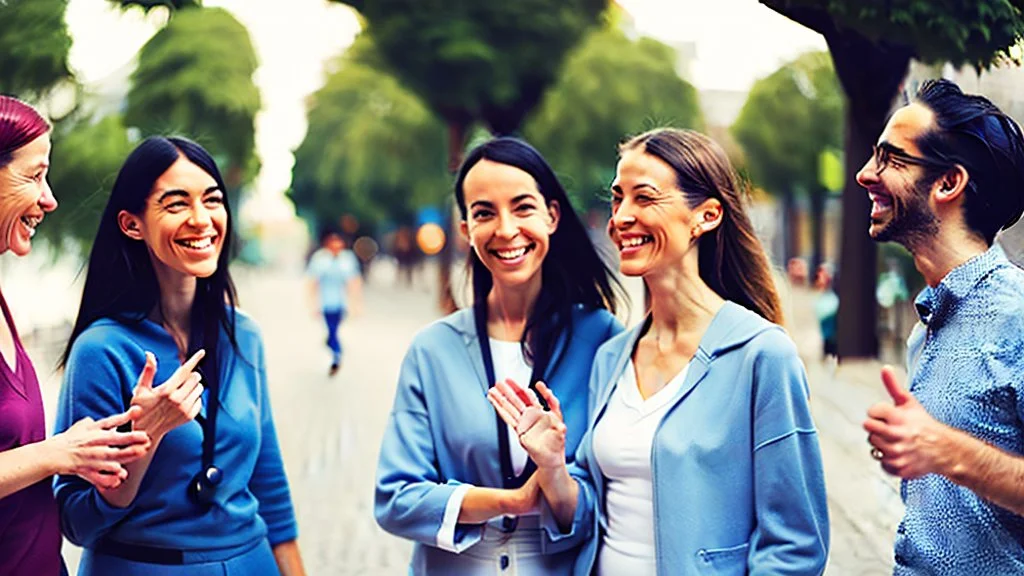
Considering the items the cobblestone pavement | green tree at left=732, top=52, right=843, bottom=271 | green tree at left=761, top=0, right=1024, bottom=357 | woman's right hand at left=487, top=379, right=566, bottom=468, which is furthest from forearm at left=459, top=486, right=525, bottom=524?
green tree at left=732, top=52, right=843, bottom=271

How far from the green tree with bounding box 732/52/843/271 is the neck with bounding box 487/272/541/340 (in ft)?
80.6

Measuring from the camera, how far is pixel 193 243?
8.62 ft

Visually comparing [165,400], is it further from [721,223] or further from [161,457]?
[721,223]

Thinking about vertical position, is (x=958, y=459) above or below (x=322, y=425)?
above

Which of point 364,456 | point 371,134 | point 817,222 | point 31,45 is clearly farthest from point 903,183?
point 817,222

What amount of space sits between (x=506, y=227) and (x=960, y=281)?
3.29 ft

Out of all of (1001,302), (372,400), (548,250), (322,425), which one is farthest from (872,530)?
(372,400)

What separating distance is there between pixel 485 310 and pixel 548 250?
0.21 metres

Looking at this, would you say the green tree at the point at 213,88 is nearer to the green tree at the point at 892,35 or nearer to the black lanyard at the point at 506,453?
the green tree at the point at 892,35

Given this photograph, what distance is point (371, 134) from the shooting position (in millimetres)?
29531

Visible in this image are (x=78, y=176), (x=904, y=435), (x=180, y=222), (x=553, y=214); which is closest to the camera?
(x=904, y=435)

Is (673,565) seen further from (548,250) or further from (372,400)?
(372,400)

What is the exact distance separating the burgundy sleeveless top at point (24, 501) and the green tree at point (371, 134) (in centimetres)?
1950

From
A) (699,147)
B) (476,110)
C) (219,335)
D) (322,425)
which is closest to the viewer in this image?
(699,147)
